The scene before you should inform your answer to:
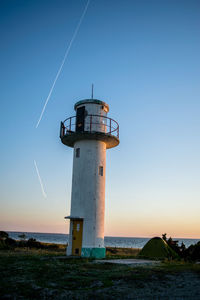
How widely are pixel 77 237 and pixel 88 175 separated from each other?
3.71 metres

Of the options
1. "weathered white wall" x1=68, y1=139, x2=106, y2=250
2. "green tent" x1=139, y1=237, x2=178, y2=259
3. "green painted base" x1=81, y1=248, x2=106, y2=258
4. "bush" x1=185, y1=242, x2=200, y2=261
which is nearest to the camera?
"bush" x1=185, y1=242, x2=200, y2=261

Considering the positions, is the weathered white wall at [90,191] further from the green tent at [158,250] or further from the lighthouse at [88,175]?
the green tent at [158,250]

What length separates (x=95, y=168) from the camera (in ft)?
58.2

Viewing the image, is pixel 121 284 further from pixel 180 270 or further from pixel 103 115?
pixel 103 115

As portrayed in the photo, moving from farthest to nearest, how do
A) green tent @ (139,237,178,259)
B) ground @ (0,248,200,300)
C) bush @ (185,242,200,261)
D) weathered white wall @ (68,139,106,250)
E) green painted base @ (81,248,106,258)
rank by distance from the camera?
1. green tent @ (139,237,178,259)
2. weathered white wall @ (68,139,106,250)
3. green painted base @ (81,248,106,258)
4. bush @ (185,242,200,261)
5. ground @ (0,248,200,300)

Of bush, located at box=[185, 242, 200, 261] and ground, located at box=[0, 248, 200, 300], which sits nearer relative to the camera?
ground, located at box=[0, 248, 200, 300]

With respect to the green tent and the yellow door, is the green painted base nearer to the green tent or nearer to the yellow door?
the yellow door

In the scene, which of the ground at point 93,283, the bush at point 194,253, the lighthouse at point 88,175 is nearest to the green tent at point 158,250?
the bush at point 194,253

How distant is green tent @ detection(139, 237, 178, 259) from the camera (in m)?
18.5

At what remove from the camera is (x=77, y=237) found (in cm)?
1716

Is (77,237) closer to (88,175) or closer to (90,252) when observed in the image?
(90,252)

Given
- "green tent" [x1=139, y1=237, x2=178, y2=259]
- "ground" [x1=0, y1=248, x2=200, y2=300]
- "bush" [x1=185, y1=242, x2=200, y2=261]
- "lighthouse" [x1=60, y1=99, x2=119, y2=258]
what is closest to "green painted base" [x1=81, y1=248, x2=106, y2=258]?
"lighthouse" [x1=60, y1=99, x2=119, y2=258]

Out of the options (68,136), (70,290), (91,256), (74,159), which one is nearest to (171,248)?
(91,256)

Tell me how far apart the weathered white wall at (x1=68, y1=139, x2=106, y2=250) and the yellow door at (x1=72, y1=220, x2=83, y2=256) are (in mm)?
293
